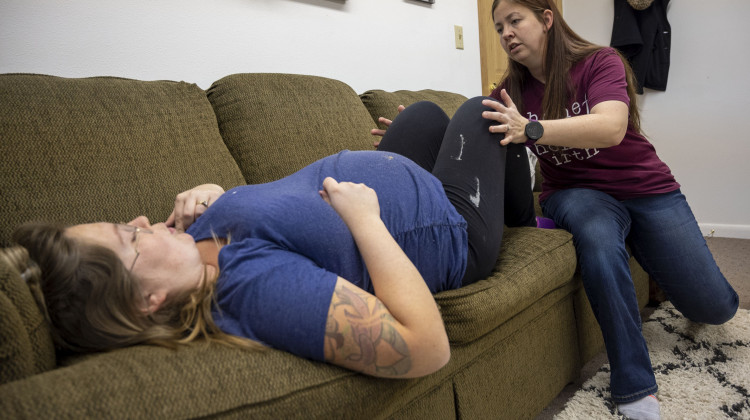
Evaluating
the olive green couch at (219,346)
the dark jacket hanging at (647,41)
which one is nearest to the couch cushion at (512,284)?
the olive green couch at (219,346)

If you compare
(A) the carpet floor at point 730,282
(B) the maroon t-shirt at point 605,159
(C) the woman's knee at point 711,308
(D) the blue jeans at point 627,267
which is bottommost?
(A) the carpet floor at point 730,282

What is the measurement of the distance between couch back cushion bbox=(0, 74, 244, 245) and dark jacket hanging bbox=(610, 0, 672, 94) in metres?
3.01

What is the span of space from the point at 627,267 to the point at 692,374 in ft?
1.32

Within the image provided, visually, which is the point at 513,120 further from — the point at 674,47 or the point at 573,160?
the point at 674,47

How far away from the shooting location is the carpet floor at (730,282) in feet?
4.44

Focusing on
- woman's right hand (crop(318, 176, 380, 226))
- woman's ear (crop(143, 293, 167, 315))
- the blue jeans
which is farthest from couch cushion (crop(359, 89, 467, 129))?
woman's ear (crop(143, 293, 167, 315))

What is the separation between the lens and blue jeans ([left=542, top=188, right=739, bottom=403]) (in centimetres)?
125

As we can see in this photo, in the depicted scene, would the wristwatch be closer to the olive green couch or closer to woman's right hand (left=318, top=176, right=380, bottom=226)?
the olive green couch

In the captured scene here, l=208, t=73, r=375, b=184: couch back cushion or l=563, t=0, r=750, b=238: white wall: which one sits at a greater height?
l=208, t=73, r=375, b=184: couch back cushion

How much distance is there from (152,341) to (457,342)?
576mm

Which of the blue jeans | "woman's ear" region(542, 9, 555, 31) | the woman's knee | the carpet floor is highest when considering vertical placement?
"woman's ear" region(542, 9, 555, 31)

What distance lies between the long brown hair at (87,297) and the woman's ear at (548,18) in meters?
1.33

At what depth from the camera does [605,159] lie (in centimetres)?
154

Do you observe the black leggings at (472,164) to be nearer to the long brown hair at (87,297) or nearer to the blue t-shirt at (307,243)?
the blue t-shirt at (307,243)
